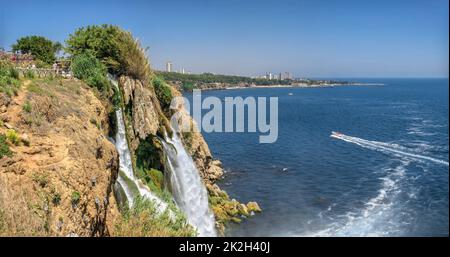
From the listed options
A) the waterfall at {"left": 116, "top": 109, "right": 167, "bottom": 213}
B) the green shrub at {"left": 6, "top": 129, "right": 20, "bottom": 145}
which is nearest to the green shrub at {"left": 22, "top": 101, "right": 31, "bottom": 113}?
the green shrub at {"left": 6, "top": 129, "right": 20, "bottom": 145}

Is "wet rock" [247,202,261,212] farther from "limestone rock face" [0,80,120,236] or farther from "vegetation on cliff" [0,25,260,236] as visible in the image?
"limestone rock face" [0,80,120,236]

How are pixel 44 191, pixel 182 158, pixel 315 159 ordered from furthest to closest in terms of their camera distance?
pixel 315 159
pixel 182 158
pixel 44 191

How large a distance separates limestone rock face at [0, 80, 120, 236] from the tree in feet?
49.7

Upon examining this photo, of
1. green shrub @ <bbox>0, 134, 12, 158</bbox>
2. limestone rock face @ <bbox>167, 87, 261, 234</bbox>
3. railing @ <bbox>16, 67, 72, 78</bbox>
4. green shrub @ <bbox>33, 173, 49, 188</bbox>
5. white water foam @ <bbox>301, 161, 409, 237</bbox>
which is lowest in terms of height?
white water foam @ <bbox>301, 161, 409, 237</bbox>

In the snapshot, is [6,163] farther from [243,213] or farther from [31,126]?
[243,213]

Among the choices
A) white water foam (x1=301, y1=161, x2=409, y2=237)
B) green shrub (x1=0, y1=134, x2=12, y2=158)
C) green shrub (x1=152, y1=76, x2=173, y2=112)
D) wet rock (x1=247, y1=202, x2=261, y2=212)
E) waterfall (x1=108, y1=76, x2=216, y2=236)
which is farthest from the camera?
wet rock (x1=247, y1=202, x2=261, y2=212)

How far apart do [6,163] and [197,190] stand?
55.7 ft

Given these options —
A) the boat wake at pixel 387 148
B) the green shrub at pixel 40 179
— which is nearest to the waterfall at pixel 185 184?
the green shrub at pixel 40 179

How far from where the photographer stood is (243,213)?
115 ft

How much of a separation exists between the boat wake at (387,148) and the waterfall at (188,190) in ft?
113

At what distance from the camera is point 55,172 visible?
13.0m

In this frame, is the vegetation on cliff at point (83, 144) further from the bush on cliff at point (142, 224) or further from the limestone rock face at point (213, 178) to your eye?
the limestone rock face at point (213, 178)

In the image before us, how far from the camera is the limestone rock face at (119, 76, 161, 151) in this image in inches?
992
